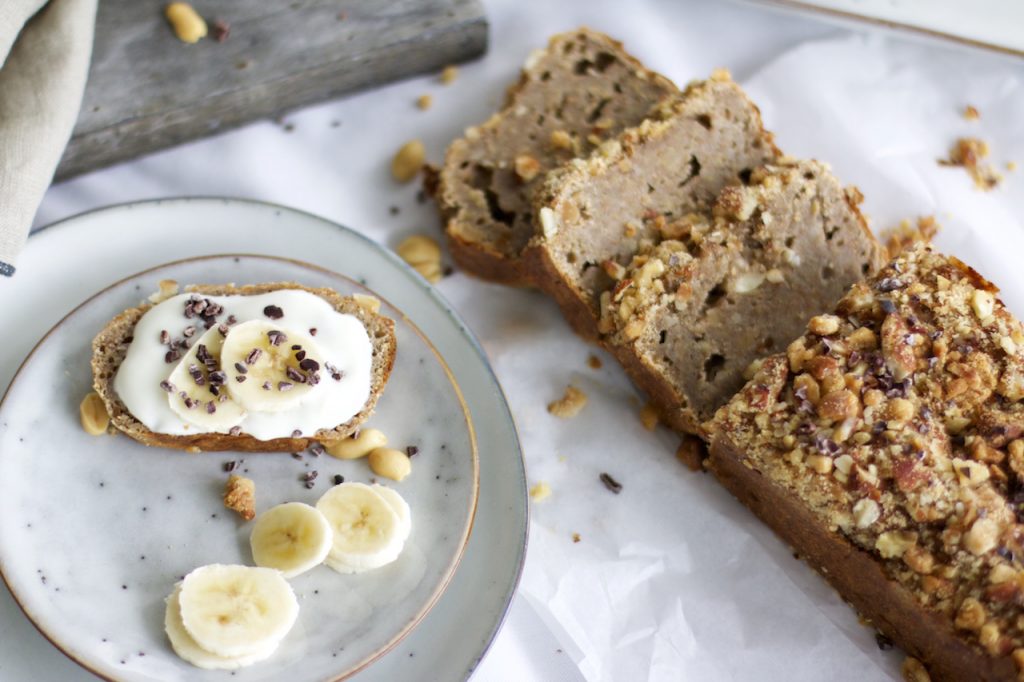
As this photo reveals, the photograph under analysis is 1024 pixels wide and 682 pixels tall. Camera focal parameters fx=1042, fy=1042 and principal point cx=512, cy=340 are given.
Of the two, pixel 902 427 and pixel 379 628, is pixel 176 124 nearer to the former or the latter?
pixel 379 628

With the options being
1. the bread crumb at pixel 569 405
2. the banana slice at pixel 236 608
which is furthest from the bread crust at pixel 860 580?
the banana slice at pixel 236 608

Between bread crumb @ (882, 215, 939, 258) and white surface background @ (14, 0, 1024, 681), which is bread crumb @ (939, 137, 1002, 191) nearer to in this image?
white surface background @ (14, 0, 1024, 681)

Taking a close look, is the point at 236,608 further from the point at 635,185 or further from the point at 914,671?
Answer: the point at 914,671

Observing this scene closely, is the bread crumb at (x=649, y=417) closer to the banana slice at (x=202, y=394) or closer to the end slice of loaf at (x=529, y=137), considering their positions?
the end slice of loaf at (x=529, y=137)

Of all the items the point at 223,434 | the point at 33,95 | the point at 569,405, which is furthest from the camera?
the point at 569,405

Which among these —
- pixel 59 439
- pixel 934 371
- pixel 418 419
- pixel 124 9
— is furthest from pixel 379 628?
pixel 124 9

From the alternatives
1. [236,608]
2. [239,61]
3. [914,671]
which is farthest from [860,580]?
[239,61]
